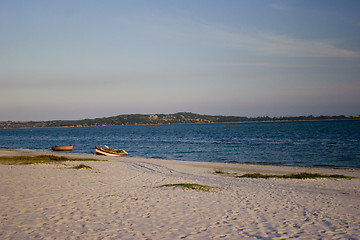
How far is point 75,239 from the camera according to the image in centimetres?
782

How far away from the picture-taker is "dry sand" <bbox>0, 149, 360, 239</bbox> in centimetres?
852

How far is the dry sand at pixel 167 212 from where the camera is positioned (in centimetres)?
852

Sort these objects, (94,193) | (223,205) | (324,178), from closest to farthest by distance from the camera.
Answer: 1. (223,205)
2. (94,193)
3. (324,178)

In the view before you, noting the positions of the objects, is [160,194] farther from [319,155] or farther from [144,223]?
[319,155]

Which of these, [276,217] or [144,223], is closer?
[144,223]

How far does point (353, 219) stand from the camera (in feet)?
34.6

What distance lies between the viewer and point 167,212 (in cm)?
1077

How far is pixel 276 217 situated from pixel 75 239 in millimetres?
6791

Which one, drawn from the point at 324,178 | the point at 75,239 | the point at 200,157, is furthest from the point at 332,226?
the point at 200,157

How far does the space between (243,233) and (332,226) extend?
10.5ft

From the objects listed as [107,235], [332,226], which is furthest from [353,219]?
[107,235]

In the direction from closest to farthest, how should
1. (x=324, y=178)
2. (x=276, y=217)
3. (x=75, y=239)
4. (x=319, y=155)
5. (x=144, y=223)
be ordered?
(x=75, y=239) < (x=144, y=223) < (x=276, y=217) < (x=324, y=178) < (x=319, y=155)

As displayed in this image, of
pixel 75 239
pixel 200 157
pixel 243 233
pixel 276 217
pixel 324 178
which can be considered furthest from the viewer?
pixel 200 157

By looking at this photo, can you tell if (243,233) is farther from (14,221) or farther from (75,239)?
(14,221)
